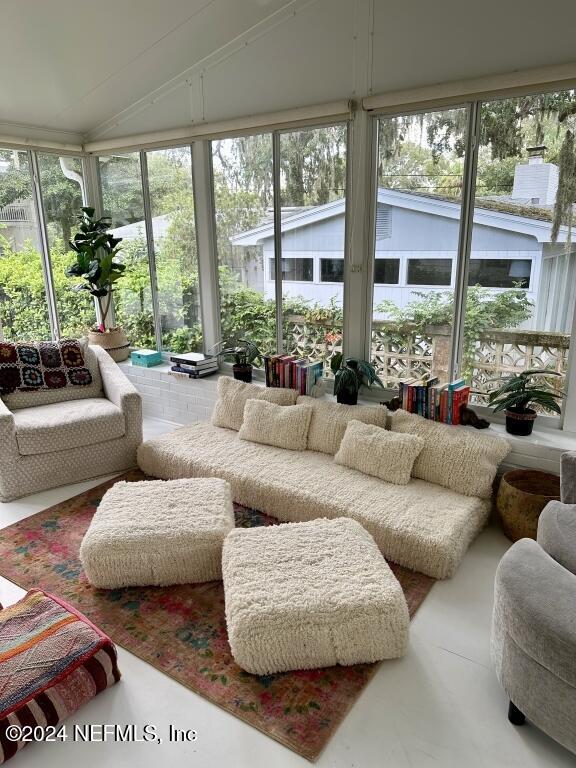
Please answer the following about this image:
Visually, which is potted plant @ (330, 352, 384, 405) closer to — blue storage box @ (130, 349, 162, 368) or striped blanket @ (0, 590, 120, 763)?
blue storage box @ (130, 349, 162, 368)

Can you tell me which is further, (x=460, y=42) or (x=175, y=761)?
(x=460, y=42)

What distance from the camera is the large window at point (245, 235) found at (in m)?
3.79

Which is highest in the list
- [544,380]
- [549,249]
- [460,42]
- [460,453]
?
[460,42]

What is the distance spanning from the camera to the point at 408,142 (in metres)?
3.14

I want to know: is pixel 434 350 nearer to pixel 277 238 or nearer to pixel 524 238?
pixel 524 238

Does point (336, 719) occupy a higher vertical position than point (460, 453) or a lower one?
lower

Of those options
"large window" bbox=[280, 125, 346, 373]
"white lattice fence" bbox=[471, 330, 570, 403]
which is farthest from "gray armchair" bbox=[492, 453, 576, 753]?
"large window" bbox=[280, 125, 346, 373]

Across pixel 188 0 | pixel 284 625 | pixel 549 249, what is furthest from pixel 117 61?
pixel 284 625

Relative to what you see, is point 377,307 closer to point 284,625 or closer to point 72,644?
point 284,625

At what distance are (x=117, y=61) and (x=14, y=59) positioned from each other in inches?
23.4

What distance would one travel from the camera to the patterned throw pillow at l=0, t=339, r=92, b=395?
3.71 m

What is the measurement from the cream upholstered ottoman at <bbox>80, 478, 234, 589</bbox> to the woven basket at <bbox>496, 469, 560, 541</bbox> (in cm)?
135

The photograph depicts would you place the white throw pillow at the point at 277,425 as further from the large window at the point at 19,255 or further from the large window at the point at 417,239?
the large window at the point at 19,255

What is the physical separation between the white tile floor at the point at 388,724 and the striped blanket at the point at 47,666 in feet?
0.31
